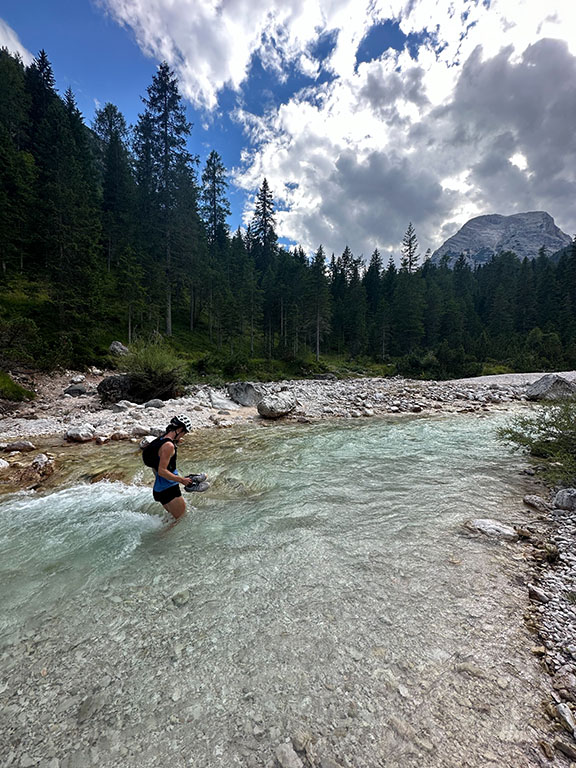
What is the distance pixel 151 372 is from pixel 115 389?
161 cm

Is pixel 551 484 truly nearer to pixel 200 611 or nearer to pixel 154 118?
pixel 200 611

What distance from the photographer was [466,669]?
102 inches

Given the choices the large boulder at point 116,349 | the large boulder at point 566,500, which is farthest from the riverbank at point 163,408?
the large boulder at point 566,500

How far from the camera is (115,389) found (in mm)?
12977

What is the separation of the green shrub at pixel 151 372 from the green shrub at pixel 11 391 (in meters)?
3.50

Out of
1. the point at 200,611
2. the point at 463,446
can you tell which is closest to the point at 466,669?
the point at 200,611

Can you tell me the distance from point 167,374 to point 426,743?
45.4ft

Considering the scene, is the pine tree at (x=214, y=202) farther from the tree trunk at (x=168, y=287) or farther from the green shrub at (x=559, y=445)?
the green shrub at (x=559, y=445)

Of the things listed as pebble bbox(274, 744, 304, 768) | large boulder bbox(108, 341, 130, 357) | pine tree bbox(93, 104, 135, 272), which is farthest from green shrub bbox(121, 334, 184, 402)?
pine tree bbox(93, 104, 135, 272)

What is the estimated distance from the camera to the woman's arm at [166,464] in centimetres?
468

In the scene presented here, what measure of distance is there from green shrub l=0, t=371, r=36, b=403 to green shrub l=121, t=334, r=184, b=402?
11.5 ft

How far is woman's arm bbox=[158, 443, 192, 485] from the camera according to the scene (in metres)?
4.68

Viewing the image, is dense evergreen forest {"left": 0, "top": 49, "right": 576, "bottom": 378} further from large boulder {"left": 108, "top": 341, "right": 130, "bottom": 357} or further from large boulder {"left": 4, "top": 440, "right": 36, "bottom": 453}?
large boulder {"left": 4, "top": 440, "right": 36, "bottom": 453}

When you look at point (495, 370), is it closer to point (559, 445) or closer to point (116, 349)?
point (559, 445)
